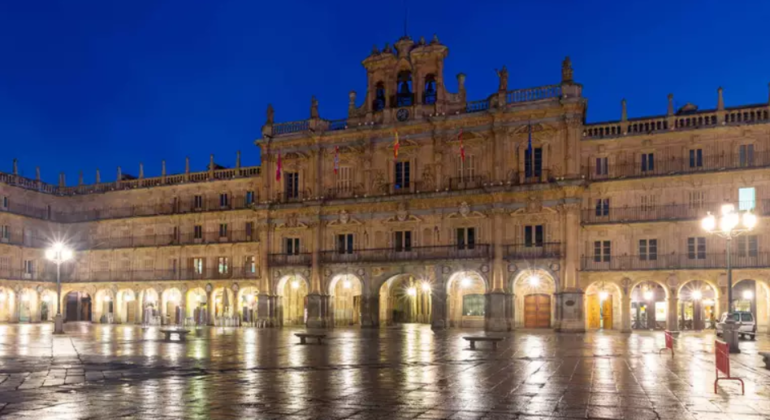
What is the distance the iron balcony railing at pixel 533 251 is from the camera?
1916 inches

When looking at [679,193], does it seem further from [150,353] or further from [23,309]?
[23,309]

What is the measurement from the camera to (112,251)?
67938 millimetres

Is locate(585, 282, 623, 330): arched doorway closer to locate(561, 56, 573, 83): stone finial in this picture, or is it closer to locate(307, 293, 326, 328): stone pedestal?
locate(561, 56, 573, 83): stone finial

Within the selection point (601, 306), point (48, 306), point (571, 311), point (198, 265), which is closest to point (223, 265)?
point (198, 265)

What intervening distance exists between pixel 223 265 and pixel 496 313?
82.8 feet

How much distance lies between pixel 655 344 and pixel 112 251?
165 feet

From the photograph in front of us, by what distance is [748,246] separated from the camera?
151 feet

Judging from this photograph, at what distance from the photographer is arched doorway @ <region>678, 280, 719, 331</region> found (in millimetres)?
49375

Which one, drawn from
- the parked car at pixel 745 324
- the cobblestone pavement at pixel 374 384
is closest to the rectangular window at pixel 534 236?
the parked car at pixel 745 324

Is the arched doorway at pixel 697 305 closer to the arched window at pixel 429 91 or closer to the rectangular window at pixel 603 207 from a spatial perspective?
the rectangular window at pixel 603 207

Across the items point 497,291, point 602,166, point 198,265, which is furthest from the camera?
point 198,265

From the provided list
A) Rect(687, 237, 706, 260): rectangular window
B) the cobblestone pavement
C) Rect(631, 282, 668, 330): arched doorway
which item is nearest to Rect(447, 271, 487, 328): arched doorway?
Rect(631, 282, 668, 330): arched doorway

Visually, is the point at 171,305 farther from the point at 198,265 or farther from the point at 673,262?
the point at 673,262

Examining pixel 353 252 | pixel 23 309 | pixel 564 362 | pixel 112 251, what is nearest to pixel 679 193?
pixel 353 252
